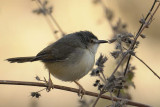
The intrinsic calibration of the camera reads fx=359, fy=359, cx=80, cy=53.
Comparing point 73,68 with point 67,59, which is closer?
point 73,68

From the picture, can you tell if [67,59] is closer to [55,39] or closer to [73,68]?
[73,68]

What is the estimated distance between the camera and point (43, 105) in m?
8.26

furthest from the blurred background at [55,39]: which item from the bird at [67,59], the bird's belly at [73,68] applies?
the bird's belly at [73,68]

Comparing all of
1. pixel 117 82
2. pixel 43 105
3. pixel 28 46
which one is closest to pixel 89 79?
pixel 43 105

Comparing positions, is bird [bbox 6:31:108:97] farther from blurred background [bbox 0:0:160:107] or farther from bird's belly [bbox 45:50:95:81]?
blurred background [bbox 0:0:160:107]

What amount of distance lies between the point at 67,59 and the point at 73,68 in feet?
0.61

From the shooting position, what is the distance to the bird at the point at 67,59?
4578 millimetres

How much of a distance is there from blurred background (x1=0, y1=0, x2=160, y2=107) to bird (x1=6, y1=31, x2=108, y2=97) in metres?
2.89

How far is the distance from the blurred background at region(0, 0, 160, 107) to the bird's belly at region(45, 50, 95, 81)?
317 centimetres

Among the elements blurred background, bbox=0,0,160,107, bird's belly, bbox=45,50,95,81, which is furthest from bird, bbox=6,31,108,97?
blurred background, bbox=0,0,160,107

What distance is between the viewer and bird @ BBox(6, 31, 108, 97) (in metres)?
4.58

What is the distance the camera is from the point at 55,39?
7.75 metres

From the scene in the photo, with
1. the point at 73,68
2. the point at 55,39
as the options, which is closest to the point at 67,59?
the point at 73,68

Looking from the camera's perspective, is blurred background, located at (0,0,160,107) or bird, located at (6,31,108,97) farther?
blurred background, located at (0,0,160,107)
